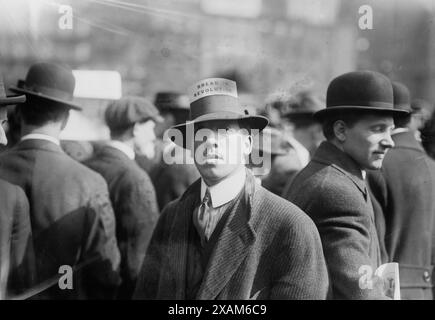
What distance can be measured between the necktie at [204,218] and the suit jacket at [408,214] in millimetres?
1034

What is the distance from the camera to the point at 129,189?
12.4 ft

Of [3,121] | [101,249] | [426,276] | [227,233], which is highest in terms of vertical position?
[3,121]

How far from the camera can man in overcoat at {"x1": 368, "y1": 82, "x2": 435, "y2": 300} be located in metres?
3.37

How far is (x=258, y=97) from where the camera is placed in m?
3.18

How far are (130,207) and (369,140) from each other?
1378 mm

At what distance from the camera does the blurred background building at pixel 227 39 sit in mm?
3193

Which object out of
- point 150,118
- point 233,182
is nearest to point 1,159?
point 150,118

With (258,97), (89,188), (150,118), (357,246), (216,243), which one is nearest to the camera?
(216,243)

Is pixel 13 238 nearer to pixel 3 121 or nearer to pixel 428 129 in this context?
pixel 3 121

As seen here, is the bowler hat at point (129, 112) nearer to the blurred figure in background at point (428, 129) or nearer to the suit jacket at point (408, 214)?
the suit jacket at point (408, 214)

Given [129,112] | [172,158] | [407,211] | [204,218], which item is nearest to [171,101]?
[129,112]

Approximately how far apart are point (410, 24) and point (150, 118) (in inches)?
57.3

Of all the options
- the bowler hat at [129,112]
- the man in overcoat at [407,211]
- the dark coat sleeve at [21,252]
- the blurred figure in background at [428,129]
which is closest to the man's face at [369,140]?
the man in overcoat at [407,211]
